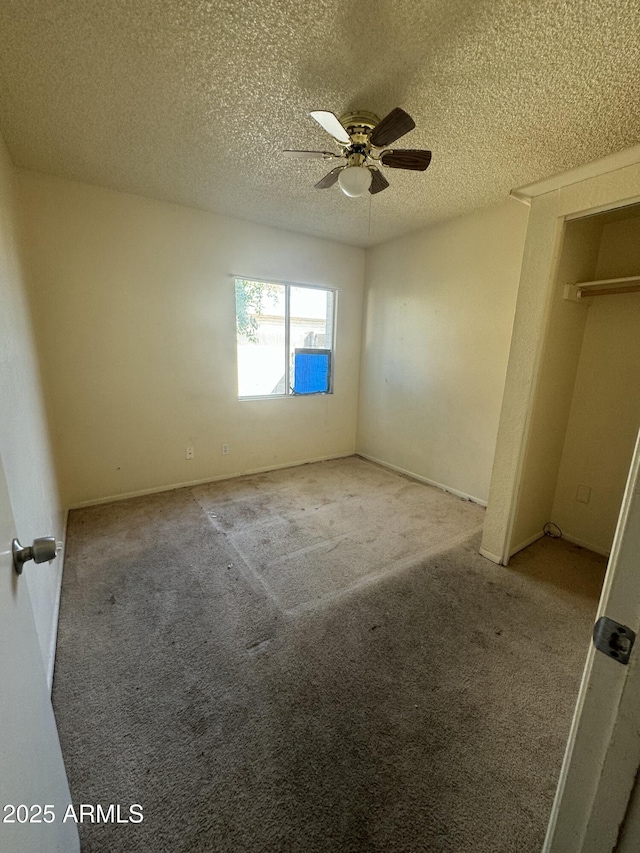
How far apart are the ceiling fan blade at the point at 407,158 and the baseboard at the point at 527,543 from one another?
247 centimetres

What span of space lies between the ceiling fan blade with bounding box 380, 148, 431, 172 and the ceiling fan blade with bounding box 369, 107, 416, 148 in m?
0.08

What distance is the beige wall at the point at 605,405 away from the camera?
226cm

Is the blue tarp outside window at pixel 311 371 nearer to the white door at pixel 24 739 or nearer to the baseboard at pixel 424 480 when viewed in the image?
the baseboard at pixel 424 480

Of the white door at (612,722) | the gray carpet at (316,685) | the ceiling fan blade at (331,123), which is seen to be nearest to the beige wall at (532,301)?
the gray carpet at (316,685)

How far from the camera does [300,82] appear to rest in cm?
151

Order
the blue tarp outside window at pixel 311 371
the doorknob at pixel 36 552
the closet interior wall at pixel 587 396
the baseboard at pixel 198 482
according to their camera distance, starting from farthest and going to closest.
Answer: the blue tarp outside window at pixel 311 371 → the baseboard at pixel 198 482 → the closet interior wall at pixel 587 396 → the doorknob at pixel 36 552

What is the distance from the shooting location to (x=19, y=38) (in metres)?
1.31

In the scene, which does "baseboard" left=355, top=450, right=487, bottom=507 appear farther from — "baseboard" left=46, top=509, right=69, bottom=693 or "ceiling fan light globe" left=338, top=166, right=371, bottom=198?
"baseboard" left=46, top=509, right=69, bottom=693

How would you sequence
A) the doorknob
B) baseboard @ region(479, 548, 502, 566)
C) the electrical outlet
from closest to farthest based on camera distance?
the doorknob → baseboard @ region(479, 548, 502, 566) → the electrical outlet

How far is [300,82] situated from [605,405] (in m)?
2.70

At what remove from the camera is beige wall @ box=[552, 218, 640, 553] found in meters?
2.26

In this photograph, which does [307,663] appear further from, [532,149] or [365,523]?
[532,149]

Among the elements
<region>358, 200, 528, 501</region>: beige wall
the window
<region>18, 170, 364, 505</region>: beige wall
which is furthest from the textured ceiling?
the window

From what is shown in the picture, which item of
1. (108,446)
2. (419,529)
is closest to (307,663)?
(419,529)
